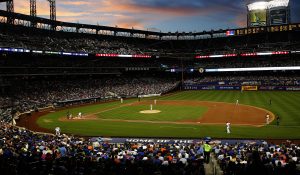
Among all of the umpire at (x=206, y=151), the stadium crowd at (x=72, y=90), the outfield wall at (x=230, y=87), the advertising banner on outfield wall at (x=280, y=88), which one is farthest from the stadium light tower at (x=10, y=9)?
the advertising banner on outfield wall at (x=280, y=88)

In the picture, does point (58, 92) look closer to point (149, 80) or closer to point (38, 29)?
point (38, 29)

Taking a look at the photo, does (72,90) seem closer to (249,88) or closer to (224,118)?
(224,118)

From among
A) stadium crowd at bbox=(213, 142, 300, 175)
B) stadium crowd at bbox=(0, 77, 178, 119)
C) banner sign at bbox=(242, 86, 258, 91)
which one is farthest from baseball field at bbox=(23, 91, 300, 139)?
banner sign at bbox=(242, 86, 258, 91)

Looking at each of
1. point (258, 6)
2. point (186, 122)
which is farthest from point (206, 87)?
point (186, 122)

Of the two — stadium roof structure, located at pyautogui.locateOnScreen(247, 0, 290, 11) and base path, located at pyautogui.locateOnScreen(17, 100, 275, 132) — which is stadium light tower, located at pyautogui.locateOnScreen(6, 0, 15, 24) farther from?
stadium roof structure, located at pyautogui.locateOnScreen(247, 0, 290, 11)

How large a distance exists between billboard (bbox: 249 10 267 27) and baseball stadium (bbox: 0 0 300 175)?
313mm

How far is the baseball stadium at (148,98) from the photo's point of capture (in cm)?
1397

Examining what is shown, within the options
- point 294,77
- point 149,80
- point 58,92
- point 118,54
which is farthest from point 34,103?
point 294,77

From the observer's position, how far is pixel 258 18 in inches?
3738

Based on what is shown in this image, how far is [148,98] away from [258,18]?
51.2 m

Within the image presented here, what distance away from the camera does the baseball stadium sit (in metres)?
14.0

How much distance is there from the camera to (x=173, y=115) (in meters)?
41.1

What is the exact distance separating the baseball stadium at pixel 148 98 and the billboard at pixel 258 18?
0.31m

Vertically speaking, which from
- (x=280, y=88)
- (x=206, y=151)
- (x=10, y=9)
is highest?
(x=10, y=9)
